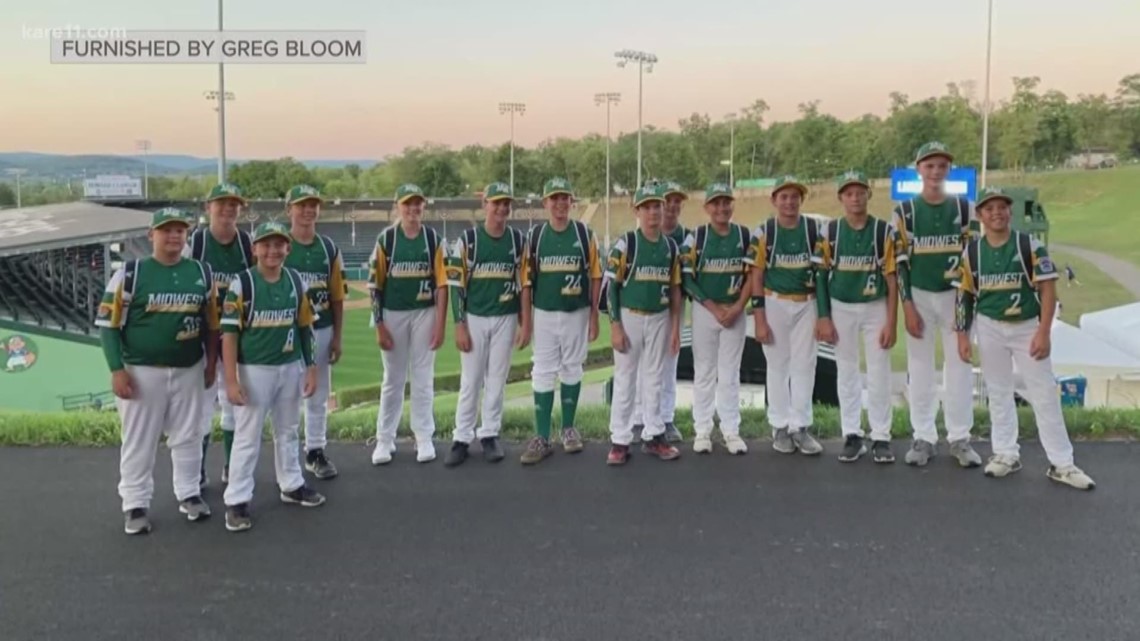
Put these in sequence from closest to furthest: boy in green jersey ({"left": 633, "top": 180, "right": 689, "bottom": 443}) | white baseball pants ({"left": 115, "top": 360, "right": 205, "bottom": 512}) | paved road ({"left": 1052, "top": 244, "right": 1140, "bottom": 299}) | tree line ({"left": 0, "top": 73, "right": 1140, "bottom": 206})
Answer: white baseball pants ({"left": 115, "top": 360, "right": 205, "bottom": 512}) → boy in green jersey ({"left": 633, "top": 180, "right": 689, "bottom": 443}) → paved road ({"left": 1052, "top": 244, "right": 1140, "bottom": 299}) → tree line ({"left": 0, "top": 73, "right": 1140, "bottom": 206})

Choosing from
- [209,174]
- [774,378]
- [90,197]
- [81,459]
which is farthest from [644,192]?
[209,174]

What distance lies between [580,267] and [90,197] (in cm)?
6391

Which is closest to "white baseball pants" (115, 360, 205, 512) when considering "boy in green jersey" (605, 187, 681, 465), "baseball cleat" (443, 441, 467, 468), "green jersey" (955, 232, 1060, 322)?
"baseball cleat" (443, 441, 467, 468)

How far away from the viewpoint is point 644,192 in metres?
6.28

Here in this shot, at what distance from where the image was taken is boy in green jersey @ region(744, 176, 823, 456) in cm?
627

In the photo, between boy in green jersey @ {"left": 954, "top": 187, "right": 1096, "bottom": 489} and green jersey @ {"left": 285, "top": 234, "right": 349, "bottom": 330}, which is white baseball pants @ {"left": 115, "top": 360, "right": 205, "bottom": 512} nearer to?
green jersey @ {"left": 285, "top": 234, "right": 349, "bottom": 330}

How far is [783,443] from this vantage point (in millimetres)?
6395

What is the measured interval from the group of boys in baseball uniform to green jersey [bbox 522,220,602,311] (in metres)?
0.01

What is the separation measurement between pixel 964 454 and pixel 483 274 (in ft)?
11.5

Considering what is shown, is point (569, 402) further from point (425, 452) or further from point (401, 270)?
point (401, 270)

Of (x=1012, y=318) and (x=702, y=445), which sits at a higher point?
(x=1012, y=318)


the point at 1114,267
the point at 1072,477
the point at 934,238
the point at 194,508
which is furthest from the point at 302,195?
the point at 1114,267

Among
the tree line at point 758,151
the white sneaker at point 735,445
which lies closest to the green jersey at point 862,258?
the white sneaker at point 735,445

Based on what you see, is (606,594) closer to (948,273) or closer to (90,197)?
(948,273)
